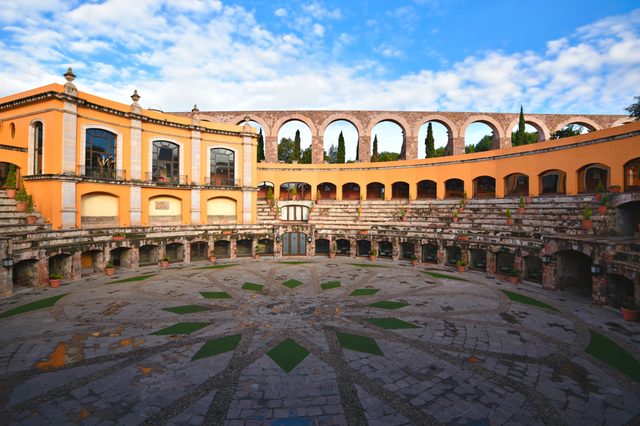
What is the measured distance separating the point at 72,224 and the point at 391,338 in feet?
74.0

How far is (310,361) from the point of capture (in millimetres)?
8891

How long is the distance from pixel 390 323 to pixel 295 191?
88.9ft

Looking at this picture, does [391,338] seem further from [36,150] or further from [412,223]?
[36,150]

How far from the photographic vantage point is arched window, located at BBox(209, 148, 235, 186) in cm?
2998

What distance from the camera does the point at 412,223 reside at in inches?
1101

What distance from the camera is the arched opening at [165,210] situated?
26.6m

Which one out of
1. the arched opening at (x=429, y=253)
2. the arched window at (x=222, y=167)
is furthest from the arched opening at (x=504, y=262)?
the arched window at (x=222, y=167)

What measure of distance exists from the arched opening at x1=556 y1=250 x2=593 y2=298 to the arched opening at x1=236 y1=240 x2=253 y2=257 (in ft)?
76.1

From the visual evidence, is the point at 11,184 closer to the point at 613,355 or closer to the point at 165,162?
the point at 165,162

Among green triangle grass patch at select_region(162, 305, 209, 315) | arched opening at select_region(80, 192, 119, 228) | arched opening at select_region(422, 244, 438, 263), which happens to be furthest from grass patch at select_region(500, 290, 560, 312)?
arched opening at select_region(80, 192, 119, 228)

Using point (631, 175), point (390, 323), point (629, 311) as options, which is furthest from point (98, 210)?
point (631, 175)

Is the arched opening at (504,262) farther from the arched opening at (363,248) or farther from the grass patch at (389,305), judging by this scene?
the arched opening at (363,248)

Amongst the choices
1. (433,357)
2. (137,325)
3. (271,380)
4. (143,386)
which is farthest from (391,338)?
(137,325)

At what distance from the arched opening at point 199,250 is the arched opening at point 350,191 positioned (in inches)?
730
